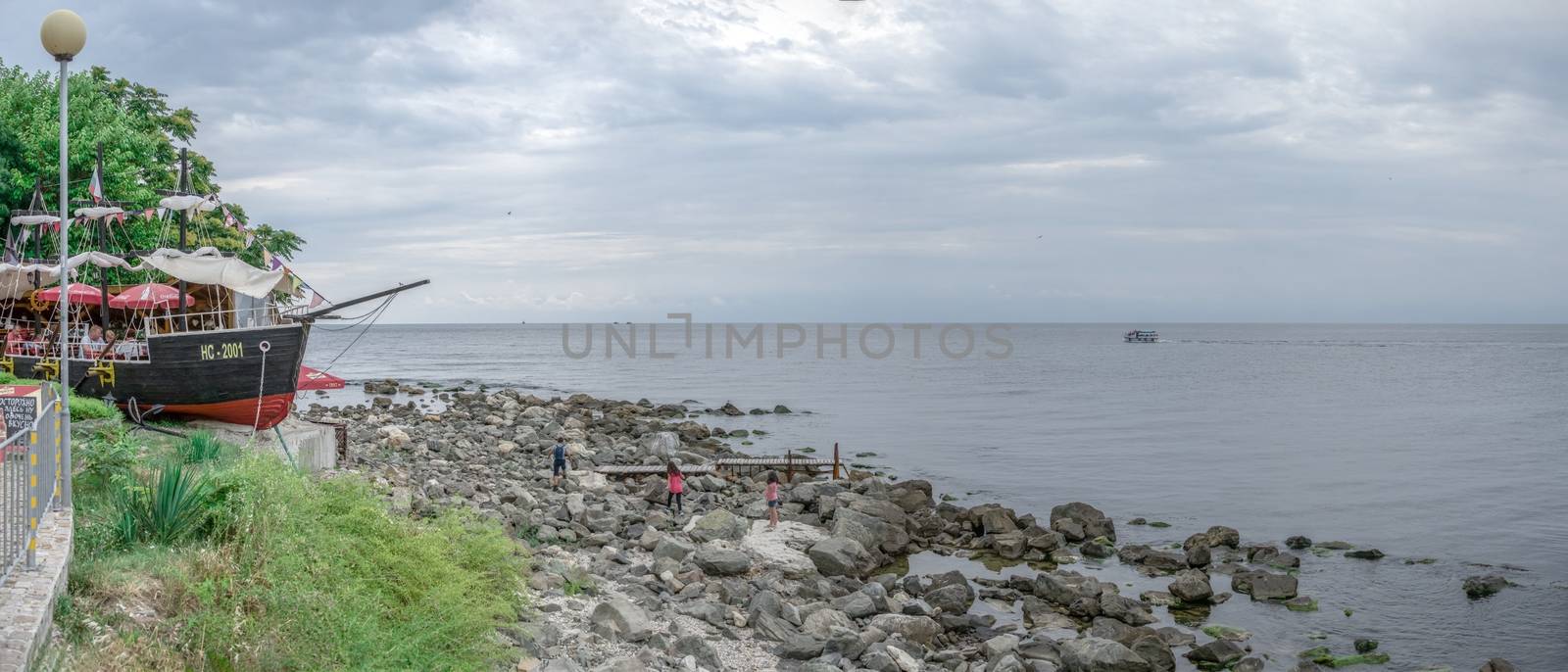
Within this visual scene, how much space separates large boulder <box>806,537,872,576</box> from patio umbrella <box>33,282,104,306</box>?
19.5 meters

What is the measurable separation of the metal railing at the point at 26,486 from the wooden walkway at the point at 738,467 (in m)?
20.5

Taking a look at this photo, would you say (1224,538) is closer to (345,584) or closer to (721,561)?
(721,561)

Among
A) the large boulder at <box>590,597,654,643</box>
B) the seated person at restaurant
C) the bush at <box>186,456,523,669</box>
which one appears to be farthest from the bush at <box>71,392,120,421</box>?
the large boulder at <box>590,597,654,643</box>

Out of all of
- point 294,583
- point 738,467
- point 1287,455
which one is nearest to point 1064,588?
point 738,467

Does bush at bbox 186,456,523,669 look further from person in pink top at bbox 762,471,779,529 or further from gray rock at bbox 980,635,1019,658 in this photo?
person in pink top at bbox 762,471,779,529

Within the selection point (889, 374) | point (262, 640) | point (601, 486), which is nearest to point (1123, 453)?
point (601, 486)

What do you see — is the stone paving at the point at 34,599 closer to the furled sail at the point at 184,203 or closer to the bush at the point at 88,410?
the bush at the point at 88,410

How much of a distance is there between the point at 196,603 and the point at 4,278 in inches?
1037

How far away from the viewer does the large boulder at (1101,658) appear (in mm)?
15516

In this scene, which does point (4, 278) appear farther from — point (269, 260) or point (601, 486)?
point (601, 486)

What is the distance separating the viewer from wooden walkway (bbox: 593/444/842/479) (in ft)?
100

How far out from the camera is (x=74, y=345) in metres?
26.0

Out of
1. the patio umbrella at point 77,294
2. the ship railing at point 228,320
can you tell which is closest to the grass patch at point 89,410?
the ship railing at point 228,320

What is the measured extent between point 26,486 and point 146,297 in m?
20.1
